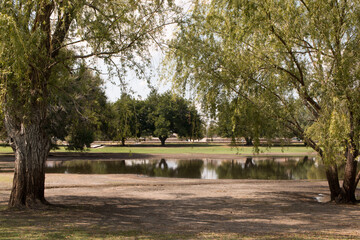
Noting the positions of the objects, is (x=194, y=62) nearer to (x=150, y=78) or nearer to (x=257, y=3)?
(x=150, y=78)

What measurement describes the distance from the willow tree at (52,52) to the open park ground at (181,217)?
1.39m

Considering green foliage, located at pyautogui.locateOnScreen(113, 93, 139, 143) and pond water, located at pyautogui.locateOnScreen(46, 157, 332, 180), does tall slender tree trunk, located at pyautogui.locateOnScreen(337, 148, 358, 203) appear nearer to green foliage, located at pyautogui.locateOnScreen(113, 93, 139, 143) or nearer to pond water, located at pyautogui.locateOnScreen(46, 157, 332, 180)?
green foliage, located at pyautogui.locateOnScreen(113, 93, 139, 143)

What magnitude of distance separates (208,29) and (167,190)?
330 inches

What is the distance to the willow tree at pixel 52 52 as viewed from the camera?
948 centimetres

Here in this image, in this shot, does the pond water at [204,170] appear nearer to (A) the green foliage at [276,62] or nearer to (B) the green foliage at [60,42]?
(A) the green foliage at [276,62]

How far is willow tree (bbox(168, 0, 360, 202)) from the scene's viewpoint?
34.9 ft

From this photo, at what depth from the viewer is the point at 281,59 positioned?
12.1 meters

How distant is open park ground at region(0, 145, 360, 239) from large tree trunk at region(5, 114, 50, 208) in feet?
1.71

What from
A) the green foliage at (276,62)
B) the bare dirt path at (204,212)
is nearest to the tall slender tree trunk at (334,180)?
the bare dirt path at (204,212)

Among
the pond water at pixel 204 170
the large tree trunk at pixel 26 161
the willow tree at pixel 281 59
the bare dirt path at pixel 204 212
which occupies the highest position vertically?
the willow tree at pixel 281 59

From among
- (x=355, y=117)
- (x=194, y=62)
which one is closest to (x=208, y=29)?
(x=194, y=62)

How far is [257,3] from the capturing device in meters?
11.0

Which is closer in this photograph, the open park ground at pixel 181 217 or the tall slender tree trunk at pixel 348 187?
the open park ground at pixel 181 217

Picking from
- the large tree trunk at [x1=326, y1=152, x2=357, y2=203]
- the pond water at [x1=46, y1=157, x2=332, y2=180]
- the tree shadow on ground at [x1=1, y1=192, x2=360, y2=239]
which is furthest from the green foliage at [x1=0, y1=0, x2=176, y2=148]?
the pond water at [x1=46, y1=157, x2=332, y2=180]
